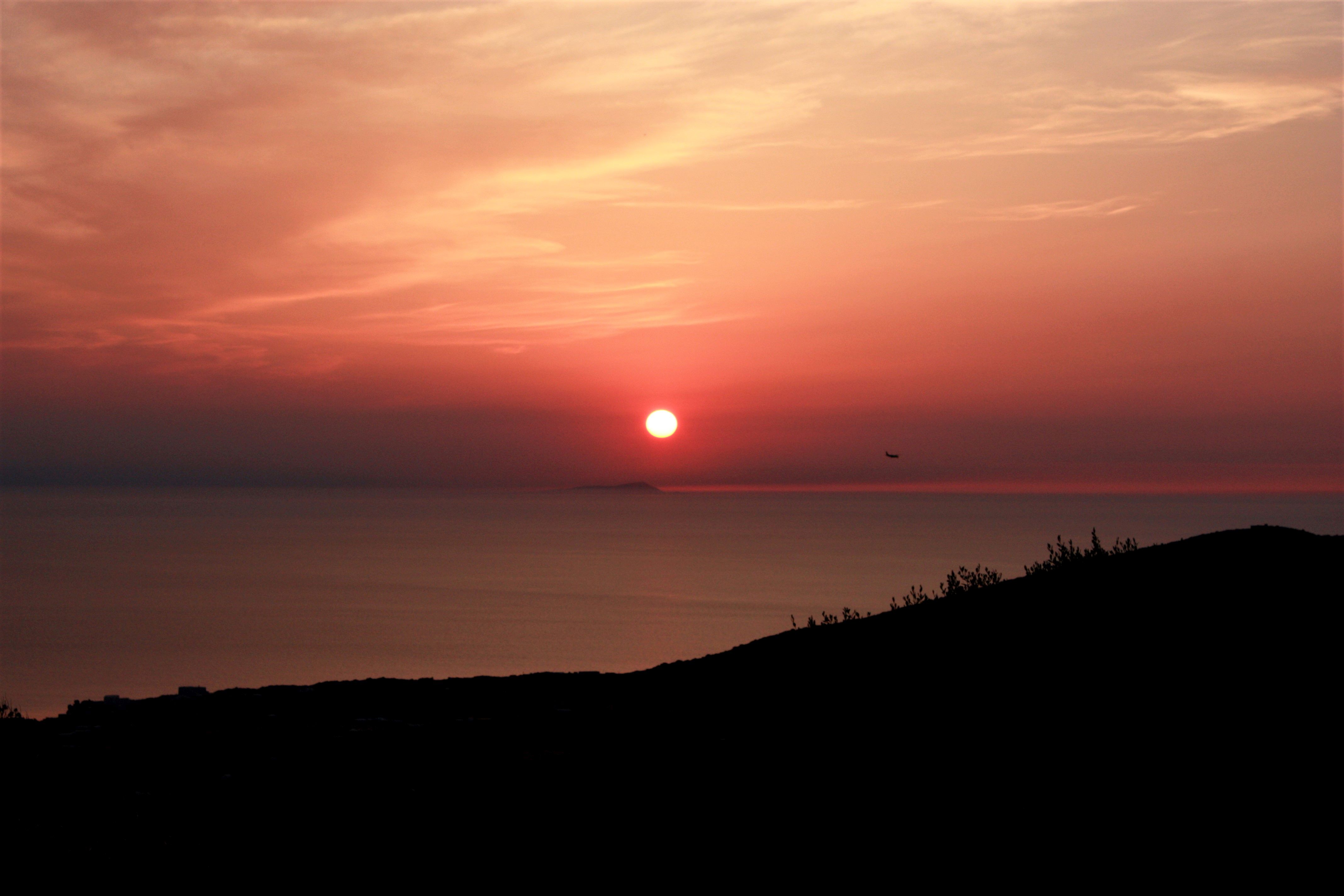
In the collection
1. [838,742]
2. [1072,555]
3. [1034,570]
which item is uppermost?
[1072,555]

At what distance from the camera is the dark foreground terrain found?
8.31 meters

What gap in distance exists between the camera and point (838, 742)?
10.4 metres

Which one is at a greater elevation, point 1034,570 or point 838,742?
point 1034,570

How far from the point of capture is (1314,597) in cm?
1154

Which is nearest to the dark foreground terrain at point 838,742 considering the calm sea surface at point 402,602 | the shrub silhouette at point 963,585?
the shrub silhouette at point 963,585

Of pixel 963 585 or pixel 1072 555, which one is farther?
pixel 963 585

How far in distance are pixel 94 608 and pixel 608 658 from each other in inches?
1786

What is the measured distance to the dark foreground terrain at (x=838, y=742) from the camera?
8.31 m

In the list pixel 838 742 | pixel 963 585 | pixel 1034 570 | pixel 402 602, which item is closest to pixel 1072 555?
pixel 1034 570

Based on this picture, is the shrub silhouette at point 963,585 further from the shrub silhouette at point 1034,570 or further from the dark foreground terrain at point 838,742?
the dark foreground terrain at point 838,742

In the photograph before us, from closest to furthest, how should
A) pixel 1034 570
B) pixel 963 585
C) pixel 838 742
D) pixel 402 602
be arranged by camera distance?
pixel 838 742
pixel 1034 570
pixel 963 585
pixel 402 602

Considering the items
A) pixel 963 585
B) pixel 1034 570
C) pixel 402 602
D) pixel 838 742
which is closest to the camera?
pixel 838 742

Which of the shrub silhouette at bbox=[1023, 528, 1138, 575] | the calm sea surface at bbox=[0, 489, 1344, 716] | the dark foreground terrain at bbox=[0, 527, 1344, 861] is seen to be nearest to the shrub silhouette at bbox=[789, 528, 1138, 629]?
the shrub silhouette at bbox=[1023, 528, 1138, 575]

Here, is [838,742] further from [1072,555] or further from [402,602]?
[402,602]
